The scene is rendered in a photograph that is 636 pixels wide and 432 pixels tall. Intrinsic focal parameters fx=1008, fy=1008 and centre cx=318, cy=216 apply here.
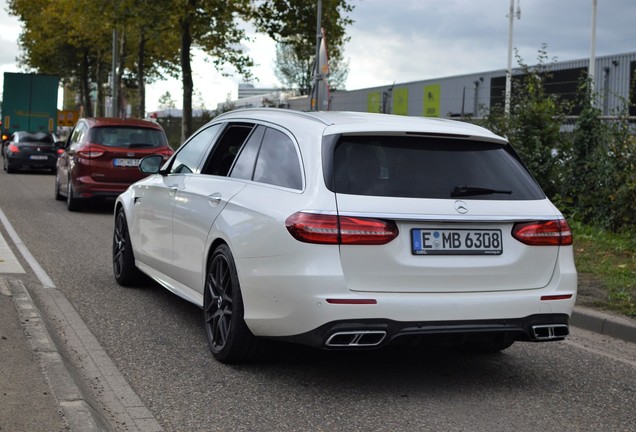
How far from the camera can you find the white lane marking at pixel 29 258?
9.33 meters

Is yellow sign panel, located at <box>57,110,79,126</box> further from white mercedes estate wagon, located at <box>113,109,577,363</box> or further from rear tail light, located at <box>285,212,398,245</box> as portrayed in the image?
rear tail light, located at <box>285,212,398,245</box>

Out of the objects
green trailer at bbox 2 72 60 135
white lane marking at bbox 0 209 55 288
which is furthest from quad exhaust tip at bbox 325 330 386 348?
green trailer at bbox 2 72 60 135

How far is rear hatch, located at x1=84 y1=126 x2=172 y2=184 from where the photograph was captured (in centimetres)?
1725

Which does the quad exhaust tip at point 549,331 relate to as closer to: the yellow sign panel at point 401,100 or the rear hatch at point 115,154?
the rear hatch at point 115,154

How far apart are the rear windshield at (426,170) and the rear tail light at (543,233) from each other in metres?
0.18

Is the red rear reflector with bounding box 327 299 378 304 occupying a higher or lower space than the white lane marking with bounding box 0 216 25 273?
higher

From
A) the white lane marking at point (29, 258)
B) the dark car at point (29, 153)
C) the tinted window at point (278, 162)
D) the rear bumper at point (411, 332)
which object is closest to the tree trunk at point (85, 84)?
the dark car at point (29, 153)

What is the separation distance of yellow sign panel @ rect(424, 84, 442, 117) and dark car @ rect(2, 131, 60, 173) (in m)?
13.9

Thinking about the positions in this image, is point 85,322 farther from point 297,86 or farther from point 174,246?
point 297,86

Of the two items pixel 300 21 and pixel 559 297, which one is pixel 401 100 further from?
pixel 559 297

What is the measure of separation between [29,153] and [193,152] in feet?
86.7

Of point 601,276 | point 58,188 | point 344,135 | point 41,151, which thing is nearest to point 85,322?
point 344,135

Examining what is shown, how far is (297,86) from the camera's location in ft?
251

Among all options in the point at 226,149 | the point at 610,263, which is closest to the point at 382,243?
the point at 226,149
